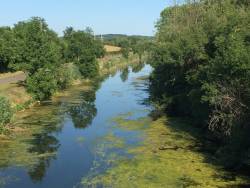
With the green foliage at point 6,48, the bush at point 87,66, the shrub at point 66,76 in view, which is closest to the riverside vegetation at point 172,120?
the shrub at point 66,76

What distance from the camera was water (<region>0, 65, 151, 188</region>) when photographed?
2793cm

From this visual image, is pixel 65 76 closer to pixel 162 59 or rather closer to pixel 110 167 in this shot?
pixel 162 59

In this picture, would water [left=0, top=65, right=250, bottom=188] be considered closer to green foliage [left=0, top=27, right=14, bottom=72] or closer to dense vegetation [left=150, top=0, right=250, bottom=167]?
dense vegetation [left=150, top=0, right=250, bottom=167]

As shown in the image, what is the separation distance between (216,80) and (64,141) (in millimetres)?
13016

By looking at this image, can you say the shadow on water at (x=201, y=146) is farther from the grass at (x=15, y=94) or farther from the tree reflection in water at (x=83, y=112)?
the grass at (x=15, y=94)

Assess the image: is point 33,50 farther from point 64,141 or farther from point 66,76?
point 64,141

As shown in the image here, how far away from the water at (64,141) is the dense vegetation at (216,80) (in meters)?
5.15

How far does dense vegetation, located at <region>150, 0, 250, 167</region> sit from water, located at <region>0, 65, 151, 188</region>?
16.9ft

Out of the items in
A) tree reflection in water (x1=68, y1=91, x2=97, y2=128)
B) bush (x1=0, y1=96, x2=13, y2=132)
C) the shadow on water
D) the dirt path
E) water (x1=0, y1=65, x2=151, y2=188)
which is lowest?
tree reflection in water (x1=68, y1=91, x2=97, y2=128)

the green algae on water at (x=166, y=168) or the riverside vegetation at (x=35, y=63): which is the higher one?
the riverside vegetation at (x=35, y=63)

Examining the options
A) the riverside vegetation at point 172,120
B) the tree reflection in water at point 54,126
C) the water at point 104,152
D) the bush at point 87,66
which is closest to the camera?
the water at point 104,152

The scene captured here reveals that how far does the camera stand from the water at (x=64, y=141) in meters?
27.9

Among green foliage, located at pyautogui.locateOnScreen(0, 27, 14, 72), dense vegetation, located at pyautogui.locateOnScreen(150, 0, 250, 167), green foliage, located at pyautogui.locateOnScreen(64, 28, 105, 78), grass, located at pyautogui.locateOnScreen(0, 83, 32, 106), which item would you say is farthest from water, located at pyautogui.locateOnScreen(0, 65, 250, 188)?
green foliage, located at pyautogui.locateOnScreen(64, 28, 105, 78)

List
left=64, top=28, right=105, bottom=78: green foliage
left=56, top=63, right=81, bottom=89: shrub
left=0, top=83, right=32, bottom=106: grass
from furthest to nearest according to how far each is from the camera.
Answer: left=64, top=28, right=105, bottom=78: green foliage < left=56, top=63, right=81, bottom=89: shrub < left=0, top=83, right=32, bottom=106: grass
